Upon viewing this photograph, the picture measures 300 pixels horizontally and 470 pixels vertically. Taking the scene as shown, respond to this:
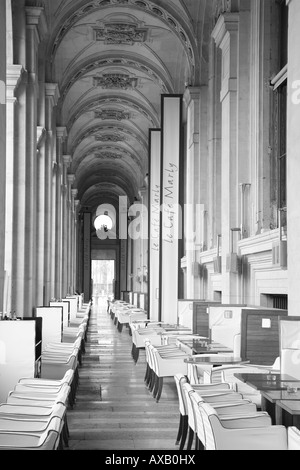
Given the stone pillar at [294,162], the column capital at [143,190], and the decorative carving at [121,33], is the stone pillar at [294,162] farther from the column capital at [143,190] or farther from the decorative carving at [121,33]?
the column capital at [143,190]

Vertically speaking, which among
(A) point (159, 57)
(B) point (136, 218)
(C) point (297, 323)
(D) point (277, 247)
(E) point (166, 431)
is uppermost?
(A) point (159, 57)

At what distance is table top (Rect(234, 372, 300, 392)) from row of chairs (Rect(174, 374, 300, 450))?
0.20 metres

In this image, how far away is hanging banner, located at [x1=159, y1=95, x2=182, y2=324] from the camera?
54.6ft

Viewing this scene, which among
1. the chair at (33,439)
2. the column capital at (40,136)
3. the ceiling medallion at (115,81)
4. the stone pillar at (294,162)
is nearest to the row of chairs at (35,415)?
the chair at (33,439)

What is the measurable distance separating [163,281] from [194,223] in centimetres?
458

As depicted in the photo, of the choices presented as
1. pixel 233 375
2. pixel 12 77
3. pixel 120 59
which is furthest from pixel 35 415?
pixel 120 59

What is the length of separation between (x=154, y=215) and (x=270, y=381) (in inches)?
572

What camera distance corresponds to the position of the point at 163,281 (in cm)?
1703

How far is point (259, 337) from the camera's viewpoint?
9.90 meters

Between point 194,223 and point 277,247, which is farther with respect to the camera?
point 194,223

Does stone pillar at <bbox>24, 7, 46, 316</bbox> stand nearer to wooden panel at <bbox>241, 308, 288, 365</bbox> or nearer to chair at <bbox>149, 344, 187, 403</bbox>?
chair at <bbox>149, 344, 187, 403</bbox>

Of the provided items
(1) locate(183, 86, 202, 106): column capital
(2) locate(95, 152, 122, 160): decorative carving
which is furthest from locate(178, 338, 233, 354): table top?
(2) locate(95, 152, 122, 160): decorative carving

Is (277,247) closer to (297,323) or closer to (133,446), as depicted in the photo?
(297,323)

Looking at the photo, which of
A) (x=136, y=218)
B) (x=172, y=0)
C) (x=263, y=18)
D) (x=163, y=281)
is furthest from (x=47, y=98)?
(x=136, y=218)
